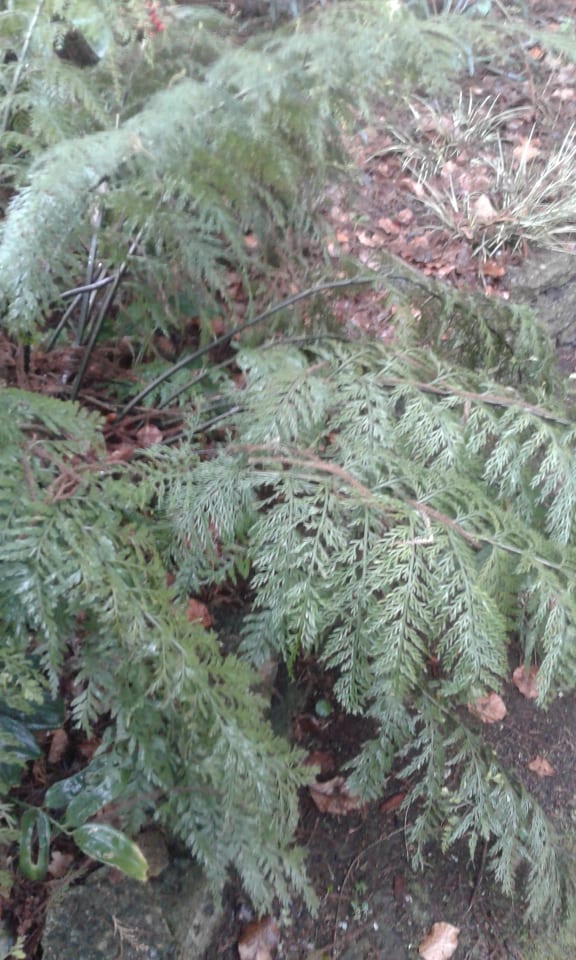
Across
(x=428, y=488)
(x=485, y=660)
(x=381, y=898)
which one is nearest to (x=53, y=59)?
(x=428, y=488)

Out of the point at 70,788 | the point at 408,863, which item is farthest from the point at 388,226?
the point at 70,788

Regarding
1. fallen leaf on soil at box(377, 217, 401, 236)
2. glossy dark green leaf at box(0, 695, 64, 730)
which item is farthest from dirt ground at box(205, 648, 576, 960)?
fallen leaf on soil at box(377, 217, 401, 236)

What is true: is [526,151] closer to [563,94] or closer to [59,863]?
[563,94]

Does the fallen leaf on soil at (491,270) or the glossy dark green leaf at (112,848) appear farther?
the fallen leaf on soil at (491,270)

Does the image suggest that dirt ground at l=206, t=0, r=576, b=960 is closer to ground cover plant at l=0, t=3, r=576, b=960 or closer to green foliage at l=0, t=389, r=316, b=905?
ground cover plant at l=0, t=3, r=576, b=960

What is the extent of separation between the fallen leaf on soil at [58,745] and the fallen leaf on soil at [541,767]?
4.06 feet

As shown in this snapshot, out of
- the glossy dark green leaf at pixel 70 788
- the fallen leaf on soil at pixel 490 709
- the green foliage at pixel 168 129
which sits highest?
the green foliage at pixel 168 129

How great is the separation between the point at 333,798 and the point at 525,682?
702 millimetres

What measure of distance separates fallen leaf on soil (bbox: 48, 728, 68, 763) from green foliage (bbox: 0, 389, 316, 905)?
0.22 metres

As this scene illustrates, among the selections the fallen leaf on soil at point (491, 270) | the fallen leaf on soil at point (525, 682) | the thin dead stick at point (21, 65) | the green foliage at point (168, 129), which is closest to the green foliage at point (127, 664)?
the green foliage at point (168, 129)

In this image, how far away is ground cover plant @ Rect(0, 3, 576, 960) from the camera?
1136 mm

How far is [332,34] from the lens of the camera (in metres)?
1.33

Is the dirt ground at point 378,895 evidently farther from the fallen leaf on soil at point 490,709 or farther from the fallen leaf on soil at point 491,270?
the fallen leaf on soil at point 491,270

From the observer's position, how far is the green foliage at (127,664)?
3.45 ft
